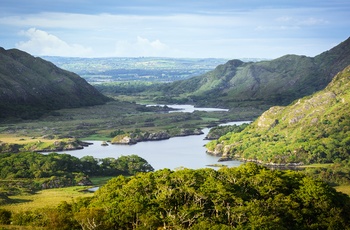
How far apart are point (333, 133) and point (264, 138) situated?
22796mm

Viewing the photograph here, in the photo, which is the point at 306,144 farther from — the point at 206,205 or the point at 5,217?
the point at 5,217

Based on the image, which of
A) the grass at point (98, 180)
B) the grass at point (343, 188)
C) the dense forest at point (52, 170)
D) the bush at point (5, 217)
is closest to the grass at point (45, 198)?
the dense forest at point (52, 170)

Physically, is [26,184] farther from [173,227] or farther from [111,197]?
[173,227]

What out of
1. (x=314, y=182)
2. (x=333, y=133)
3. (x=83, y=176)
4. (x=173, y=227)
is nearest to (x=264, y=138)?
(x=333, y=133)

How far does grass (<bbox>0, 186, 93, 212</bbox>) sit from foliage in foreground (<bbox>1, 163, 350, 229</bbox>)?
20.2 m

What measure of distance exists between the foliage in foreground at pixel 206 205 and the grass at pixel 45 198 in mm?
20226

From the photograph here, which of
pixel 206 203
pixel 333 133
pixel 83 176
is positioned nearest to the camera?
pixel 206 203

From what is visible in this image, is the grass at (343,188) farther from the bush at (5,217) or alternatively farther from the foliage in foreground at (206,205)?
the bush at (5,217)

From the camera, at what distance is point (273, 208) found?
77.4m

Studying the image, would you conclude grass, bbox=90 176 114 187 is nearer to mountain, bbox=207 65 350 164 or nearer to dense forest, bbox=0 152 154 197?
dense forest, bbox=0 152 154 197

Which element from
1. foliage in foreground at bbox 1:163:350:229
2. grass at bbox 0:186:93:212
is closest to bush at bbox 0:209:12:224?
foliage in foreground at bbox 1:163:350:229

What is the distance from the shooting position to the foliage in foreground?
72.6 metres

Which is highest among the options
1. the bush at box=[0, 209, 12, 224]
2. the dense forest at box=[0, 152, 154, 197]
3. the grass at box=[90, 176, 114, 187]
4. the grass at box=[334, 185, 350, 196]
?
the bush at box=[0, 209, 12, 224]

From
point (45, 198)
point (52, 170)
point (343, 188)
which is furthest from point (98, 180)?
point (343, 188)
